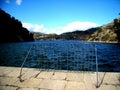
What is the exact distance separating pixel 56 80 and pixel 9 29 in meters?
115

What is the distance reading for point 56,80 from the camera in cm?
521

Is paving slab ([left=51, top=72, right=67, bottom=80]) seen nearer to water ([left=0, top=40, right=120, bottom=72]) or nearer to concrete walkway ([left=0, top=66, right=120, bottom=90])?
concrete walkway ([left=0, top=66, right=120, bottom=90])

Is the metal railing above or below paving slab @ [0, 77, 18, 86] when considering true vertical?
above

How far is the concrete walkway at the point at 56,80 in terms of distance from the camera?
4688mm

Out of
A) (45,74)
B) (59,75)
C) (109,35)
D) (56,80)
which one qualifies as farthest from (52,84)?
(109,35)

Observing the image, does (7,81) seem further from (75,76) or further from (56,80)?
Answer: (75,76)

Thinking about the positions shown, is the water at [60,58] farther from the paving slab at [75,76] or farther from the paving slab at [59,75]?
the paving slab at [75,76]

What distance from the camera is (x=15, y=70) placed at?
641cm

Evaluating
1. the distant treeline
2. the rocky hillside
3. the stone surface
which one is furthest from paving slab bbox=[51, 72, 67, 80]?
the distant treeline

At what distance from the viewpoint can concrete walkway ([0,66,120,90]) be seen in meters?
4.69

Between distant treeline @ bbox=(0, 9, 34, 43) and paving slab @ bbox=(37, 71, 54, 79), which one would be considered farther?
distant treeline @ bbox=(0, 9, 34, 43)

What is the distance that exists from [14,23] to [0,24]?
16946 millimetres

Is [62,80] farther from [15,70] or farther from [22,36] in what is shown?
[22,36]

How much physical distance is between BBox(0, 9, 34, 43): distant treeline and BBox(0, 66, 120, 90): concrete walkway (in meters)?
99.1
